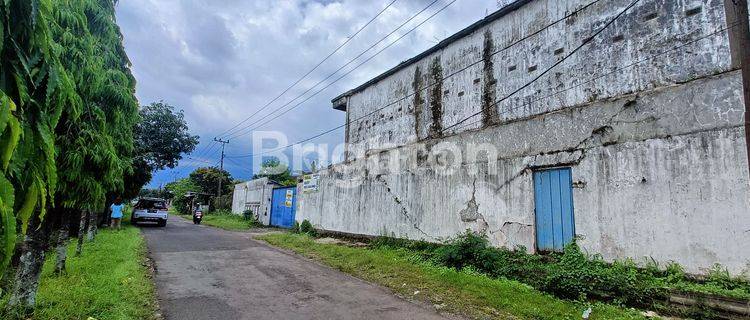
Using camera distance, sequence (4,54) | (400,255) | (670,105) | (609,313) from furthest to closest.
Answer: (400,255) → (670,105) → (609,313) → (4,54)

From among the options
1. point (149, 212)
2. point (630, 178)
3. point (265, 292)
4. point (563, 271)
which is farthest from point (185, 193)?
point (630, 178)

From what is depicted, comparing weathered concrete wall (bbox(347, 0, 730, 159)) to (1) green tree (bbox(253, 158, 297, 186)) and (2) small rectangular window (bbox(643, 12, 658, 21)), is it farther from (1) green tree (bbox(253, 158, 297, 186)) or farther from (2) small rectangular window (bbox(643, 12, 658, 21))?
(1) green tree (bbox(253, 158, 297, 186))

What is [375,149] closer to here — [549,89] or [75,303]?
[549,89]

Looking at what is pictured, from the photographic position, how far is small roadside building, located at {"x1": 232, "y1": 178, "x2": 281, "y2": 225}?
21078 mm

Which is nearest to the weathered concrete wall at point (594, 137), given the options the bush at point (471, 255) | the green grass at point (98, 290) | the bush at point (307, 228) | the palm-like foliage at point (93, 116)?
the bush at point (471, 255)

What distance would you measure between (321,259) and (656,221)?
21.9ft

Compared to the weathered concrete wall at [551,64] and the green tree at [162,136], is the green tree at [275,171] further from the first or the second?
the weathered concrete wall at [551,64]

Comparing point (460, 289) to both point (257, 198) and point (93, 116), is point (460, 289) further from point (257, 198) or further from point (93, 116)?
point (257, 198)

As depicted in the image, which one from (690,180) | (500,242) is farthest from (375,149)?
(690,180)

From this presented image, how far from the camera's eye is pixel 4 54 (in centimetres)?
141

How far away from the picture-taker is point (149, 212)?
18.4 metres

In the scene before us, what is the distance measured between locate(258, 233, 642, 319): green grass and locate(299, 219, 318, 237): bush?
5.27 m

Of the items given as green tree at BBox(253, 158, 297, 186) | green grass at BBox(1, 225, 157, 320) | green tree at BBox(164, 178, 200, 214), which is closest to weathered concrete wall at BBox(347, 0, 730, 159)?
green grass at BBox(1, 225, 157, 320)

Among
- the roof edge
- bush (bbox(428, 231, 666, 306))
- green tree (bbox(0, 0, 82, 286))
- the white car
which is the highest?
the roof edge
